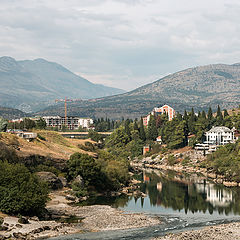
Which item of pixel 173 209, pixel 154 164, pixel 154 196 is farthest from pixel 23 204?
pixel 154 164

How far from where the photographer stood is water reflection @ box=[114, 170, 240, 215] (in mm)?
81312

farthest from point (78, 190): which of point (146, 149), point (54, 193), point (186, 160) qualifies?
point (146, 149)

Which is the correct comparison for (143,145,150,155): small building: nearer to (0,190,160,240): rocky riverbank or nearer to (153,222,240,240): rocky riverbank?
(0,190,160,240): rocky riverbank

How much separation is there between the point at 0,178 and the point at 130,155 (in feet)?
395

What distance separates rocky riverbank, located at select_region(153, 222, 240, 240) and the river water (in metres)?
2.52

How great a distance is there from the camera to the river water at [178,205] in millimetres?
60125

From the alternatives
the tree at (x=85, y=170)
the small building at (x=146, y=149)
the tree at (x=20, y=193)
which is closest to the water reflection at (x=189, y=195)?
the tree at (x=85, y=170)

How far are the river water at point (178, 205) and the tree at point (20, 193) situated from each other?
10401mm

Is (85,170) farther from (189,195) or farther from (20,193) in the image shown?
(20,193)

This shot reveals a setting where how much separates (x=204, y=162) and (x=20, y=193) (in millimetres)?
92936

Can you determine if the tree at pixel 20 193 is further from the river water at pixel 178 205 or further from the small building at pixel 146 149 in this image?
the small building at pixel 146 149

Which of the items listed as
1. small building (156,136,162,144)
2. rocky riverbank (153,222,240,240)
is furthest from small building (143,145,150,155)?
rocky riverbank (153,222,240,240)

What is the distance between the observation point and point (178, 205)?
83.3 m

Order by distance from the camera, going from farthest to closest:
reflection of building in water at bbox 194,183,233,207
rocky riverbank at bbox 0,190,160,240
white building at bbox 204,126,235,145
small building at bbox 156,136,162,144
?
small building at bbox 156,136,162,144 → white building at bbox 204,126,235,145 → reflection of building in water at bbox 194,183,233,207 → rocky riverbank at bbox 0,190,160,240
